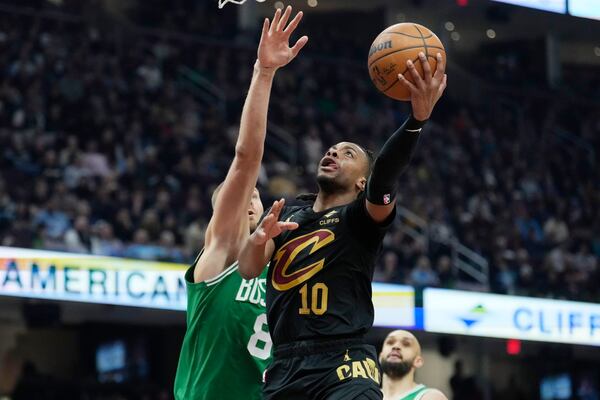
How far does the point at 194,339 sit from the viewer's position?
635 centimetres

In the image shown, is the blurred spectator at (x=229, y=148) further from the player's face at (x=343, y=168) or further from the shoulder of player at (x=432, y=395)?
the player's face at (x=343, y=168)

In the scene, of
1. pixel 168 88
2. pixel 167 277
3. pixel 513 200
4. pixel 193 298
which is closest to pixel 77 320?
pixel 167 277

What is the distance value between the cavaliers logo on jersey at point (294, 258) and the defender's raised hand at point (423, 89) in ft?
2.70

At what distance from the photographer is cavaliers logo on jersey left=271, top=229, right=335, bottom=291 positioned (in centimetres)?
573

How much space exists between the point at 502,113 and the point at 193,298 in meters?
23.4

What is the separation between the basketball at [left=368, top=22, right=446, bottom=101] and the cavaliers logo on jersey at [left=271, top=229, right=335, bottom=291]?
30.2 inches

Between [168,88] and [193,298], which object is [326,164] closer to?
[193,298]

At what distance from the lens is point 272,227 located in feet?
18.2

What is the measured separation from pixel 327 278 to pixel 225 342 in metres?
0.86

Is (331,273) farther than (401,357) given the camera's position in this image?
No

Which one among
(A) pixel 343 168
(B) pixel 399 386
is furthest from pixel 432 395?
(A) pixel 343 168

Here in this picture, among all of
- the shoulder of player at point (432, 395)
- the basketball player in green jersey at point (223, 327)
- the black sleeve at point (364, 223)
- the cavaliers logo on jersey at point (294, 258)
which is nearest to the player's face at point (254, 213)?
the basketball player in green jersey at point (223, 327)

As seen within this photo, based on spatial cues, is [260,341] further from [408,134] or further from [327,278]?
[408,134]

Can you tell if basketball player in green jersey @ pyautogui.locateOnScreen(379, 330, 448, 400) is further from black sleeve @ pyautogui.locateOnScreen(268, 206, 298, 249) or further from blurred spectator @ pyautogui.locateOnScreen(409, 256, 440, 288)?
blurred spectator @ pyautogui.locateOnScreen(409, 256, 440, 288)
